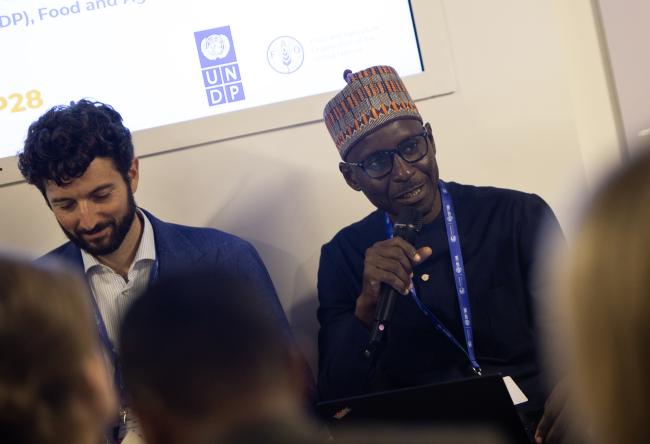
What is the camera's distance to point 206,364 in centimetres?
108

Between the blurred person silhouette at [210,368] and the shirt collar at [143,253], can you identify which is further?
the shirt collar at [143,253]

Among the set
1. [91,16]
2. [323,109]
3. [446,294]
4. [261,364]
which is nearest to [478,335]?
[446,294]

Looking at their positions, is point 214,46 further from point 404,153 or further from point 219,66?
point 404,153

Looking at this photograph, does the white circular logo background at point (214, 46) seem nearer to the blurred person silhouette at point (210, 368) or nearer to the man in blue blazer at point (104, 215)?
the man in blue blazer at point (104, 215)

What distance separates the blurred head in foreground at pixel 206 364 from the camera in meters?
1.07

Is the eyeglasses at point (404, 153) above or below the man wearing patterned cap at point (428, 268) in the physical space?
above

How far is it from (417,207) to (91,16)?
1484 mm

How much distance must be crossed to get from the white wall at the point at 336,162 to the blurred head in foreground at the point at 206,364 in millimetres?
2458

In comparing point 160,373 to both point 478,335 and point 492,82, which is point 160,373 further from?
point 492,82

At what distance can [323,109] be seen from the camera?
3.56m

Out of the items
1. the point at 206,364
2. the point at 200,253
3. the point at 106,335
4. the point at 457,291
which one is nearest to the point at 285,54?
the point at 200,253

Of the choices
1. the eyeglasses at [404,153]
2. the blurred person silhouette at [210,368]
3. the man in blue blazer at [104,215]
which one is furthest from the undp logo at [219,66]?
the blurred person silhouette at [210,368]

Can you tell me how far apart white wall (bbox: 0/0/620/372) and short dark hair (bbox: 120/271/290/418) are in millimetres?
2458

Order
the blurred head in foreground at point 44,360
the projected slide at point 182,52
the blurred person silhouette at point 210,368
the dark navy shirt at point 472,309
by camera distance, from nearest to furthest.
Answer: the blurred person silhouette at point 210,368, the blurred head in foreground at point 44,360, the dark navy shirt at point 472,309, the projected slide at point 182,52
